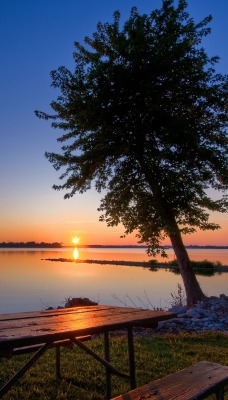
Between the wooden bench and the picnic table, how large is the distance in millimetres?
710

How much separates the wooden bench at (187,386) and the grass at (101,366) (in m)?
1.65

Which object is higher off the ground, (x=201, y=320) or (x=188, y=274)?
(x=188, y=274)

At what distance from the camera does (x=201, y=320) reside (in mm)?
10461

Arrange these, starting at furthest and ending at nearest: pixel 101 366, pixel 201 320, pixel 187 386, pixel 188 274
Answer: pixel 188 274
pixel 201 320
pixel 101 366
pixel 187 386

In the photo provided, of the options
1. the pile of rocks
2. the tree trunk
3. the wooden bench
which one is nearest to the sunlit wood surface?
the wooden bench

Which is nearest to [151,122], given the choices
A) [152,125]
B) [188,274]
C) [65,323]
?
[152,125]

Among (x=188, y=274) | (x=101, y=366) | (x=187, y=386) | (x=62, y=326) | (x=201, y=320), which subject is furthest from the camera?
(x=188, y=274)

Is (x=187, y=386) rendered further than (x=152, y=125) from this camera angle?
No

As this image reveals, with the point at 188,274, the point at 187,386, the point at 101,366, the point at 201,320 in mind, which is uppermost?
the point at 188,274

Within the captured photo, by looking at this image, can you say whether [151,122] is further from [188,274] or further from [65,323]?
[65,323]

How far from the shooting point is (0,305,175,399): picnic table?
306cm

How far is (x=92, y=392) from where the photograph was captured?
16.0 feet

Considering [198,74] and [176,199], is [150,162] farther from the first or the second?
[198,74]

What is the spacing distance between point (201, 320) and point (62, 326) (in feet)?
25.7
